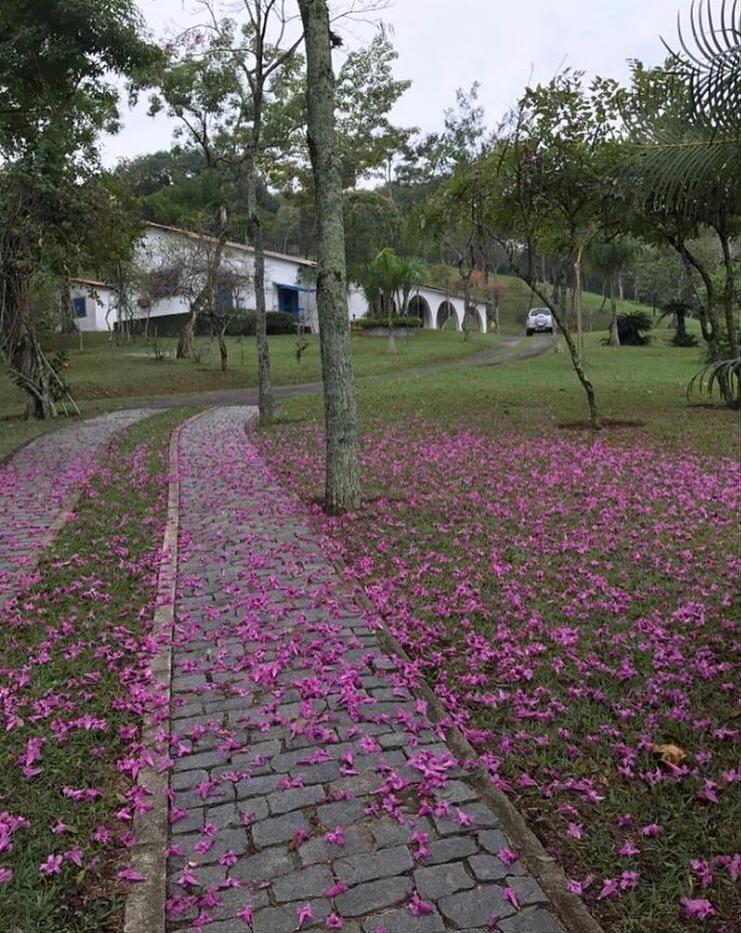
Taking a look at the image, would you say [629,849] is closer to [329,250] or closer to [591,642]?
[591,642]

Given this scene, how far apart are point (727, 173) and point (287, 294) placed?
41.2 m

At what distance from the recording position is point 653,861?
8.74 ft

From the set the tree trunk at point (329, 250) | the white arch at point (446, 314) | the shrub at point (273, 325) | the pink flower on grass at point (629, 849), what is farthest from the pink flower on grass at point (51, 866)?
the white arch at point (446, 314)

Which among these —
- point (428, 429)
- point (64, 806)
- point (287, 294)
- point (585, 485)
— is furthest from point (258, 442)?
point (287, 294)

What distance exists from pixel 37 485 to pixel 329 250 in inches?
197

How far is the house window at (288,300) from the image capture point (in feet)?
143

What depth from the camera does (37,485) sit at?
960 centimetres

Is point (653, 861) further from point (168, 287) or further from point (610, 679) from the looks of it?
point (168, 287)

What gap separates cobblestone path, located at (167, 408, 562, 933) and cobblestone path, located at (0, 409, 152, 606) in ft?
6.18

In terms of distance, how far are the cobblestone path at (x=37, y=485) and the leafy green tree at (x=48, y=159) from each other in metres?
2.79

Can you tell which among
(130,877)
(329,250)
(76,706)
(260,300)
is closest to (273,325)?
(260,300)

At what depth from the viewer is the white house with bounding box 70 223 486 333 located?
33.2 m

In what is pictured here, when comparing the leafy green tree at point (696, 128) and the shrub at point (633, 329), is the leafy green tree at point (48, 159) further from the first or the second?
the shrub at point (633, 329)

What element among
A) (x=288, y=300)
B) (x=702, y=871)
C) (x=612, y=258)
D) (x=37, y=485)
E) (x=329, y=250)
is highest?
(x=612, y=258)
